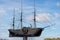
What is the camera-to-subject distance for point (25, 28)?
254 feet

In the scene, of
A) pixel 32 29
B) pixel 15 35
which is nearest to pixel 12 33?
pixel 15 35

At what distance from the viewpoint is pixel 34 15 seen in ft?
266

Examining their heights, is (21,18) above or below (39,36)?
above

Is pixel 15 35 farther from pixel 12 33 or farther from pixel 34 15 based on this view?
pixel 34 15

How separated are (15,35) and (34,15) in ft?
28.0

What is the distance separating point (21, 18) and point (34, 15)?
419 centimetres

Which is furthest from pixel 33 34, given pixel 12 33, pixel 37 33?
pixel 12 33

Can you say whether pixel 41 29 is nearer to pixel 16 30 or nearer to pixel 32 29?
pixel 32 29

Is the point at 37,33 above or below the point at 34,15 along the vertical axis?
below

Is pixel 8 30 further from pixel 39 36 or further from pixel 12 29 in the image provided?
pixel 39 36

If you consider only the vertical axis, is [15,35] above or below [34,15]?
below

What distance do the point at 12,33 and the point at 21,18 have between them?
226 inches

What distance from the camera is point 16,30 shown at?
260ft

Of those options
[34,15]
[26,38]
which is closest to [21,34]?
[26,38]
